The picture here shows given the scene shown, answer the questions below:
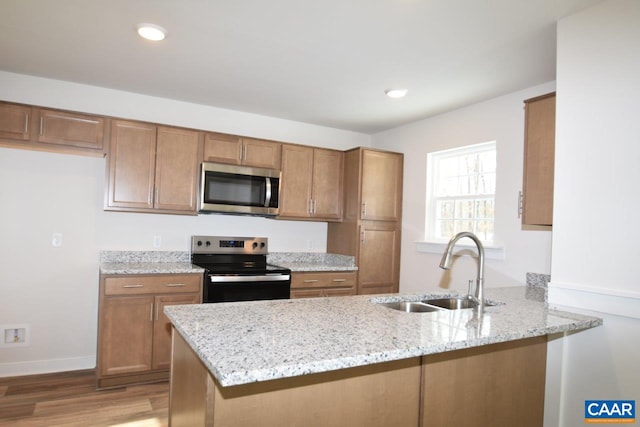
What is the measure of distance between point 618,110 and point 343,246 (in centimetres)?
274

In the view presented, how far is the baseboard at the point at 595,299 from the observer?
1.76 metres

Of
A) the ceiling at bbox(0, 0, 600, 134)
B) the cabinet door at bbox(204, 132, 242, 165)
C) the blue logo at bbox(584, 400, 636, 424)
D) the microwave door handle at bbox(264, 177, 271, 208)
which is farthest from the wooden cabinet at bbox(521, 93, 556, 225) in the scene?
the cabinet door at bbox(204, 132, 242, 165)

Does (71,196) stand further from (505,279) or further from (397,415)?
(505,279)

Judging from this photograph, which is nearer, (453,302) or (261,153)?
(453,302)

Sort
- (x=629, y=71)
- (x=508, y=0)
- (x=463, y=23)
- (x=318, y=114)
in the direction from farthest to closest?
(x=318, y=114) < (x=463, y=23) < (x=508, y=0) < (x=629, y=71)

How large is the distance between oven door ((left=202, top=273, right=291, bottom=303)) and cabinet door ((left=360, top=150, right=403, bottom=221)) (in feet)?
3.61

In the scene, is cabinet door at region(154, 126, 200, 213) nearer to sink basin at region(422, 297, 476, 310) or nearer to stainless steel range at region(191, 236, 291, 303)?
stainless steel range at region(191, 236, 291, 303)

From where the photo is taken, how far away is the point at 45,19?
229 cm

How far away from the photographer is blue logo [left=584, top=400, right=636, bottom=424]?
5.79ft

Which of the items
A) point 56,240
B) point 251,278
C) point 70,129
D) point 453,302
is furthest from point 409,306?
point 56,240

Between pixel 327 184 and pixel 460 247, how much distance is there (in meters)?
1.45

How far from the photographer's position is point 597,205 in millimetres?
1906

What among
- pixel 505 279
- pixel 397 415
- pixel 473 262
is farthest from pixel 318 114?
pixel 397 415

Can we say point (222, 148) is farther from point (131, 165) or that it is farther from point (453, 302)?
point (453, 302)
